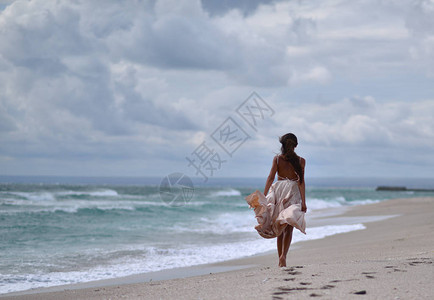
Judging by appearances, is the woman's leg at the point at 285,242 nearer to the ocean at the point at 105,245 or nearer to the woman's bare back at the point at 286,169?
the woman's bare back at the point at 286,169

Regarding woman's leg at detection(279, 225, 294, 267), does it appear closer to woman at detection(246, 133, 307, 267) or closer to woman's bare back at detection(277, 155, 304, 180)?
woman at detection(246, 133, 307, 267)

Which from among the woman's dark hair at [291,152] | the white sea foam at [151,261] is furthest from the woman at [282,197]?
the white sea foam at [151,261]

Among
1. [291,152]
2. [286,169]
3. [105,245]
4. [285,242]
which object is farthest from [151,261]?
[291,152]

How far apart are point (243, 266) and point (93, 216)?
16743 mm

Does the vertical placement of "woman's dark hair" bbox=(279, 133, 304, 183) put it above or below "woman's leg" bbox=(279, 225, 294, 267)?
above

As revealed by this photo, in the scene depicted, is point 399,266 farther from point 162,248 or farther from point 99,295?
point 162,248

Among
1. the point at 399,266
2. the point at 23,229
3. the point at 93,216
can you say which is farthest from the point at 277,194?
the point at 93,216

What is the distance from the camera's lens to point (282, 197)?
7.12m

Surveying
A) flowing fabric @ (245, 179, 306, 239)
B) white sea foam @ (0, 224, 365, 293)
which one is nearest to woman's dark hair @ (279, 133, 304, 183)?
flowing fabric @ (245, 179, 306, 239)

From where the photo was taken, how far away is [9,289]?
29.2 ft

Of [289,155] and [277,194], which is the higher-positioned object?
[289,155]

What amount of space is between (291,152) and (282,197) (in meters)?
0.66

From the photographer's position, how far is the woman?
277 inches

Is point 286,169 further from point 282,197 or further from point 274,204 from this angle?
point 274,204
